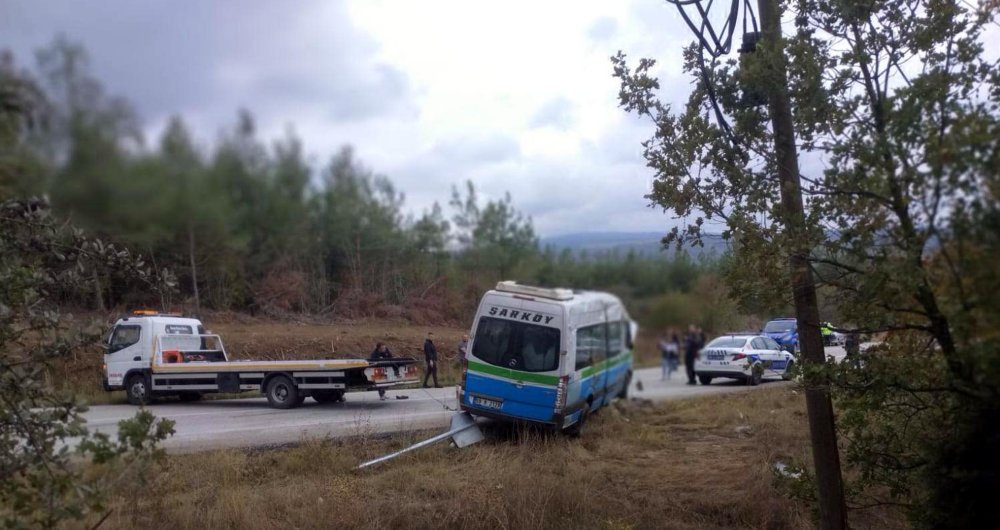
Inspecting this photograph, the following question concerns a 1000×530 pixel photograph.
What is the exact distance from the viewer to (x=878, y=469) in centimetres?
725

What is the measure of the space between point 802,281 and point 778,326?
4174 millimetres

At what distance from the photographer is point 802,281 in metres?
6.72

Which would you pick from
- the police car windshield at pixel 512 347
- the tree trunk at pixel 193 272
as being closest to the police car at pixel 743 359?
the police car windshield at pixel 512 347

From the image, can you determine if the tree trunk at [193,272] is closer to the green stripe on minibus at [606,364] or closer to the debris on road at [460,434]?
the debris on road at [460,434]

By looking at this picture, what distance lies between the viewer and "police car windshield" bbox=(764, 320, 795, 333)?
32.7 feet

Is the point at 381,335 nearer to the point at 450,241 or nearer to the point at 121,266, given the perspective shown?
the point at 450,241

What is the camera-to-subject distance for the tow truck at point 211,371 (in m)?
12.8

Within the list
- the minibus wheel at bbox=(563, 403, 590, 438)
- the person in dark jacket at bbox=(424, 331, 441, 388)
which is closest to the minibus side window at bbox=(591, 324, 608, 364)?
the minibus wheel at bbox=(563, 403, 590, 438)

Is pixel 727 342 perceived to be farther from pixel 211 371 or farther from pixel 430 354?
pixel 211 371

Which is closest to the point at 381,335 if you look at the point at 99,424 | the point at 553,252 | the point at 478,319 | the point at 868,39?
the point at 478,319

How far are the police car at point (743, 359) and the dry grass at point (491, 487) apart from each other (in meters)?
0.43

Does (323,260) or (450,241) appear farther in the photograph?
(450,241)

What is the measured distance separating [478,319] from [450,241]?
1654 mm

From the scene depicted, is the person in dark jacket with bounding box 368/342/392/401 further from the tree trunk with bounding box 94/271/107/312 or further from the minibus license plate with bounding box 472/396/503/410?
the tree trunk with bounding box 94/271/107/312
